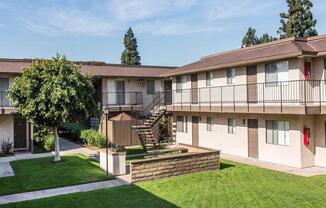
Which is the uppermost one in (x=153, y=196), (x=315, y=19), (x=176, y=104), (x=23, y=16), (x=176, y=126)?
(x=315, y=19)

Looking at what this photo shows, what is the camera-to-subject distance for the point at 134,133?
25.2m

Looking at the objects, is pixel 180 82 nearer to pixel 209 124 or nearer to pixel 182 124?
pixel 182 124

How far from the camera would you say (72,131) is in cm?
2775

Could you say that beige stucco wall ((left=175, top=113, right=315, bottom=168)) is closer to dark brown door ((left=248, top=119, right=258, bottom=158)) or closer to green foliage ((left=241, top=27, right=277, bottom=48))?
dark brown door ((left=248, top=119, right=258, bottom=158))

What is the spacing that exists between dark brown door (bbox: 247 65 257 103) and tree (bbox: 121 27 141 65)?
44.5 meters

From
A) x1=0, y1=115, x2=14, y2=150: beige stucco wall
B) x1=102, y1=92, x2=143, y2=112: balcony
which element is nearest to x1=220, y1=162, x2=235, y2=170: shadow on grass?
x1=102, y1=92, x2=143, y2=112: balcony

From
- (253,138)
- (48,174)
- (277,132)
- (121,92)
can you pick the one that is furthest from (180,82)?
(48,174)

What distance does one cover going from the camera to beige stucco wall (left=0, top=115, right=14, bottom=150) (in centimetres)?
2122

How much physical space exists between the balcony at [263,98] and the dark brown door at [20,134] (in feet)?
36.5

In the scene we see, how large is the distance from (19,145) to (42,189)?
37.3 feet

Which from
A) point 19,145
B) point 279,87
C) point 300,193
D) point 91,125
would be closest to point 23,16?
point 19,145

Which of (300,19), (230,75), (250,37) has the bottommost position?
(230,75)

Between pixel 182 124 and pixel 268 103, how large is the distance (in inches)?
376

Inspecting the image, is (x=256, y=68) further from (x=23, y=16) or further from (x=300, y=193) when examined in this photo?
(x=23, y=16)
